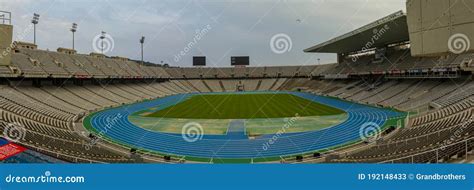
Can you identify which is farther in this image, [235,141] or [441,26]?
[235,141]

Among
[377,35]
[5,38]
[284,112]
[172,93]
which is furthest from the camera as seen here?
[172,93]

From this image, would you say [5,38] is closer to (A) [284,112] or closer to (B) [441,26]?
(A) [284,112]

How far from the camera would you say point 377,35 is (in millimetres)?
36531

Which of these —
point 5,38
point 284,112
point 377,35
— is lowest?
point 284,112

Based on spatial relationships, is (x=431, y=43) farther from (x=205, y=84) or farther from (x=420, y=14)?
(x=205, y=84)

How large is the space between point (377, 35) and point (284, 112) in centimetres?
1508

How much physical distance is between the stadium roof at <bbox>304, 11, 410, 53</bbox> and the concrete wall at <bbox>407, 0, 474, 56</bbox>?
74.7ft

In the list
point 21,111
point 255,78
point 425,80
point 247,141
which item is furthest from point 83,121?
point 255,78

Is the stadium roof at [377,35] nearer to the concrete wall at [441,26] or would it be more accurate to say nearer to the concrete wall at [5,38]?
the concrete wall at [441,26]

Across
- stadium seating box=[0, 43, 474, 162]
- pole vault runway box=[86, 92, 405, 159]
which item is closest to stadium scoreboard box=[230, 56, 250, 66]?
stadium seating box=[0, 43, 474, 162]

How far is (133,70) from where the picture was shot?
57.8 m

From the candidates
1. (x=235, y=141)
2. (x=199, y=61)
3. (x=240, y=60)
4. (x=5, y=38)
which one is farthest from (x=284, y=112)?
(x=199, y=61)

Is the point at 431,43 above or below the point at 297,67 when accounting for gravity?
below

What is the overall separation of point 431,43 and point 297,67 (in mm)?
70079
